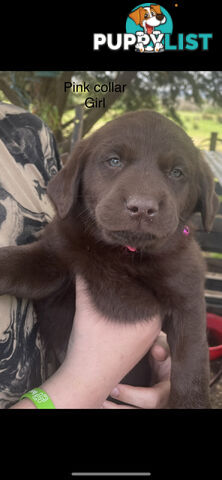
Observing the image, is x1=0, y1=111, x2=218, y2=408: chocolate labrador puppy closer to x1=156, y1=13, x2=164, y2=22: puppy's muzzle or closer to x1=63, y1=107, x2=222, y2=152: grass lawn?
x1=63, y1=107, x2=222, y2=152: grass lawn

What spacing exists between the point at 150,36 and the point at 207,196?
488 millimetres

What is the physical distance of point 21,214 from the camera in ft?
3.43

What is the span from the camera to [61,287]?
45.2 inches

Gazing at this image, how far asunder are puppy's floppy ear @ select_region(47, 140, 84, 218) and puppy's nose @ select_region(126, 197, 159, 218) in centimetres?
26

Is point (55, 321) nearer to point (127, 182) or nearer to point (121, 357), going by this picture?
point (121, 357)

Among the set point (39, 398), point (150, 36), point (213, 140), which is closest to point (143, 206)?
point (150, 36)

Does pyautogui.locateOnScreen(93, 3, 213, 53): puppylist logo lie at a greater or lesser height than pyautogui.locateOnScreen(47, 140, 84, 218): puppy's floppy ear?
greater

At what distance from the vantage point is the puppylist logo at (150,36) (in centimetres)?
80

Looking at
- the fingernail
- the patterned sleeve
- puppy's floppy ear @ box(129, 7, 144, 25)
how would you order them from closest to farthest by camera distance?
puppy's floppy ear @ box(129, 7, 144, 25), the patterned sleeve, the fingernail

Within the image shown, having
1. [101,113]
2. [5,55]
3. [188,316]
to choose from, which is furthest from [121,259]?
[5,55]

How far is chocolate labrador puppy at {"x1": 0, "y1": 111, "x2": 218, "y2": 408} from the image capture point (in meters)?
1.04
